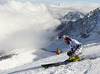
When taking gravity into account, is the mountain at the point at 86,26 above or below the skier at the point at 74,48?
above

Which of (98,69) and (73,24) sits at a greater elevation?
(73,24)

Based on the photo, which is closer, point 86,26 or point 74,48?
point 74,48

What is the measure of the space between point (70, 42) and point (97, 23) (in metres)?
129

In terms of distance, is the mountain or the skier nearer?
the skier

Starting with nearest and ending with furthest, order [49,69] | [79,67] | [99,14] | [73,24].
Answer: [79,67] → [49,69] → [99,14] → [73,24]

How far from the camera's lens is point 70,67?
1186 cm

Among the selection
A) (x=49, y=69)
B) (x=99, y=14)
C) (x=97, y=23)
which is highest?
(x=99, y=14)

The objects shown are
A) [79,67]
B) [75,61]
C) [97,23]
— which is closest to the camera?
[79,67]

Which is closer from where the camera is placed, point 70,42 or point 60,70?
point 60,70

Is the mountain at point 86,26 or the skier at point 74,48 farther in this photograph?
the mountain at point 86,26

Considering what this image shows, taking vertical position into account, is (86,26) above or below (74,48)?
above

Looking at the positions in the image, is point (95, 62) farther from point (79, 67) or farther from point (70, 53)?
point (70, 53)

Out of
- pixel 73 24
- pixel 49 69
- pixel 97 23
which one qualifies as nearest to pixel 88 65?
pixel 49 69

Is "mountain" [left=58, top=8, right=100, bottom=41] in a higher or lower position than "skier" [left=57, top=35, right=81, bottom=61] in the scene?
higher
